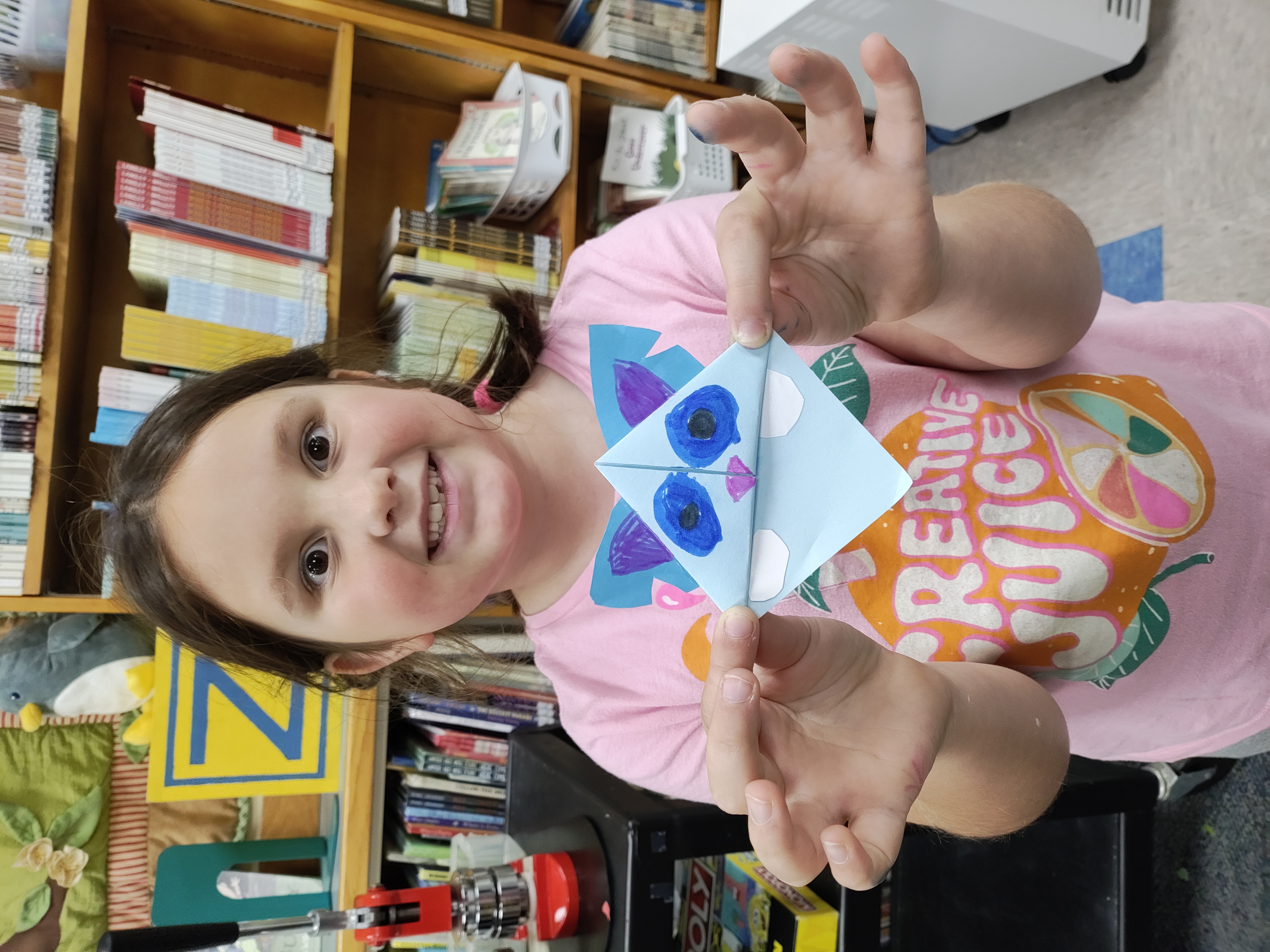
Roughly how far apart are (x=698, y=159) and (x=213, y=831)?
1631 mm

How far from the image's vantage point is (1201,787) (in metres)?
1.25

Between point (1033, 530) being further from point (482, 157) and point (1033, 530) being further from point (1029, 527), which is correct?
point (482, 157)

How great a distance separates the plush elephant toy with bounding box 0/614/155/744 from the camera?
4.57 ft

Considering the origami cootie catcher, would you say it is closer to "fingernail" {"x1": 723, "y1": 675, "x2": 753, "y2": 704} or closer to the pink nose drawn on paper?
"fingernail" {"x1": 723, "y1": 675, "x2": 753, "y2": 704}

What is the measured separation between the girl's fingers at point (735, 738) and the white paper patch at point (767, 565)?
0.26 feet

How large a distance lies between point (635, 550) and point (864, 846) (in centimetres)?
38

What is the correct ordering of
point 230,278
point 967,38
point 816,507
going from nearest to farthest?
point 816,507, point 967,38, point 230,278

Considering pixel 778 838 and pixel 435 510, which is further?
pixel 435 510

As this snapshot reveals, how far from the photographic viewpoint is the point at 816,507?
584mm

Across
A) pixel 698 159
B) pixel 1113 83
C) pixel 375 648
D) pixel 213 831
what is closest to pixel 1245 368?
pixel 1113 83

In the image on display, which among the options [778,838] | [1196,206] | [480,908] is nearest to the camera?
[778,838]

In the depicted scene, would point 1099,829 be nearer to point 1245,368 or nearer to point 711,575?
point 1245,368

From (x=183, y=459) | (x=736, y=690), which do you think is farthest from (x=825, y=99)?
(x=183, y=459)

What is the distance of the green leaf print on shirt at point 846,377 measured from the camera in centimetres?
76
